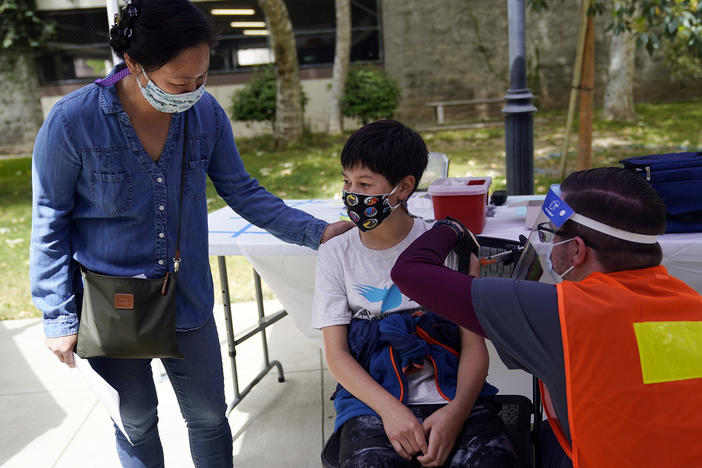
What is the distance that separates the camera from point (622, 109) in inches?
405

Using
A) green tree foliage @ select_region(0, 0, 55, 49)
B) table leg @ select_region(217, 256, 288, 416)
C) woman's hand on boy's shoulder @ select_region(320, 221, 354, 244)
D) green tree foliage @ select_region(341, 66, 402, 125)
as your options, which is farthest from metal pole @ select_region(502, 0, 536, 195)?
green tree foliage @ select_region(0, 0, 55, 49)

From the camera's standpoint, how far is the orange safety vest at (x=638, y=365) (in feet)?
3.96

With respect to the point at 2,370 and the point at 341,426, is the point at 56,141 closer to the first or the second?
the point at 341,426

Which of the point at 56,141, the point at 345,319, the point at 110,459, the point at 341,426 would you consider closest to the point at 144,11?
the point at 56,141

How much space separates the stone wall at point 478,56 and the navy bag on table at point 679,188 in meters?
10.6

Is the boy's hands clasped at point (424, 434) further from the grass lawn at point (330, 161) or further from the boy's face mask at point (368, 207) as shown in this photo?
the grass lawn at point (330, 161)

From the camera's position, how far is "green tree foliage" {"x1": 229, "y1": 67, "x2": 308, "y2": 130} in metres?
10.0

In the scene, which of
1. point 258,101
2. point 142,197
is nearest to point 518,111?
point 142,197

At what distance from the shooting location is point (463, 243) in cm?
176

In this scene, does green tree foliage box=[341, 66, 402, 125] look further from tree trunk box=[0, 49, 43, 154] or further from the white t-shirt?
the white t-shirt

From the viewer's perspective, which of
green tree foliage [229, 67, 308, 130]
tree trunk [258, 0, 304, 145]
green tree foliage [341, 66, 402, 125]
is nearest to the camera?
tree trunk [258, 0, 304, 145]

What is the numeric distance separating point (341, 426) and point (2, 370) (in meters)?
2.80

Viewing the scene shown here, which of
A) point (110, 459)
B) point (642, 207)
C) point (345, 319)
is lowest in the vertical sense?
point (110, 459)

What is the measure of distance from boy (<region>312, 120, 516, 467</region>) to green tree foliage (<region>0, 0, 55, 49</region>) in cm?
1208
